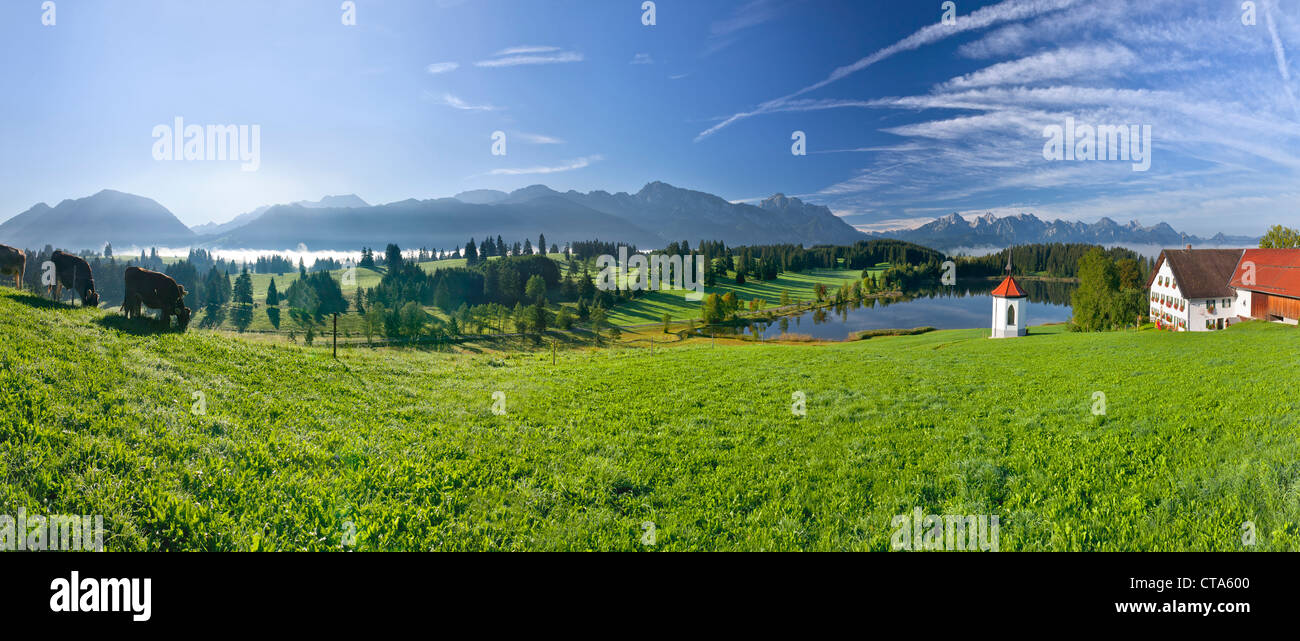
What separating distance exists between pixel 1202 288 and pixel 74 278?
78846mm

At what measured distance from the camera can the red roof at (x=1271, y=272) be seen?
31281mm

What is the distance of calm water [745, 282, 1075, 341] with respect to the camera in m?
113

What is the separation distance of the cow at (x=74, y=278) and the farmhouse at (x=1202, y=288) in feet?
240

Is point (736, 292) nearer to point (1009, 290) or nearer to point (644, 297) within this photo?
point (644, 297)

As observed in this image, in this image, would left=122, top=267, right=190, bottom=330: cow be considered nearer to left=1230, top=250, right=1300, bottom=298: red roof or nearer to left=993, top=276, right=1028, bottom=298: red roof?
left=993, top=276, right=1028, bottom=298: red roof

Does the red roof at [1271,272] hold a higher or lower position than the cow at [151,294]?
higher

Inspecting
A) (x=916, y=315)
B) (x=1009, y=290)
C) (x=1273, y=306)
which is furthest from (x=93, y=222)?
(x=916, y=315)

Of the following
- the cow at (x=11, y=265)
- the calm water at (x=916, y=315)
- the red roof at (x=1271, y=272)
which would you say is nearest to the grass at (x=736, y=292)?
the calm water at (x=916, y=315)

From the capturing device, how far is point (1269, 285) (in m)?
34.3

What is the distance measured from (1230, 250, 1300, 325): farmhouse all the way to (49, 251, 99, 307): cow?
5936 cm

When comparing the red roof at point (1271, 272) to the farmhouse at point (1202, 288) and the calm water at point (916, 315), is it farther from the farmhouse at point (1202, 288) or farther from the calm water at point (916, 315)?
the calm water at point (916, 315)

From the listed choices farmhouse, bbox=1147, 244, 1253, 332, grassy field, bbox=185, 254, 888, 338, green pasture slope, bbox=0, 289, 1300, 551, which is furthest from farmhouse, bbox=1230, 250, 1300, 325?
grassy field, bbox=185, 254, 888, 338
